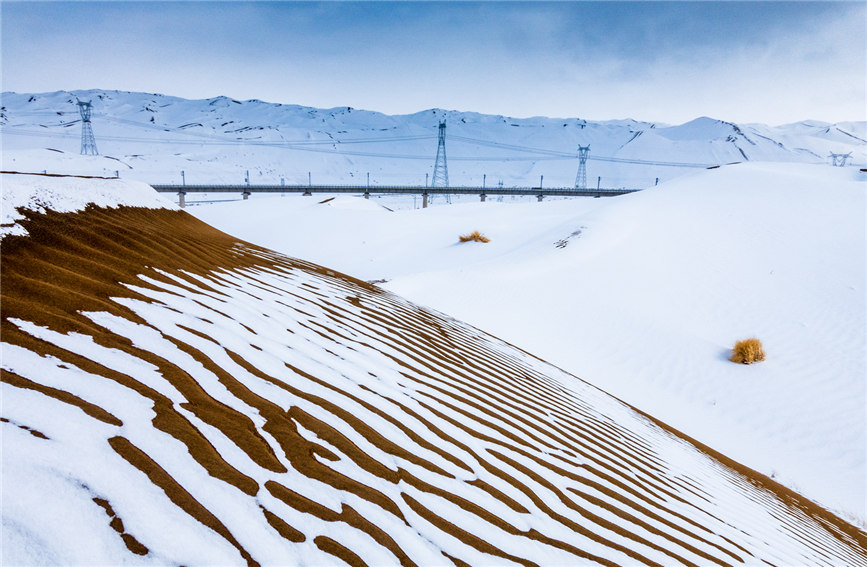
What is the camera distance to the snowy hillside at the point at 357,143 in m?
95.8

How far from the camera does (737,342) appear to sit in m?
7.12

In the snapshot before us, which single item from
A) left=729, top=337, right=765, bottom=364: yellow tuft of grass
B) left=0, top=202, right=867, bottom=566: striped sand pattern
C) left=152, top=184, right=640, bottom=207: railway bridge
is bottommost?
left=729, top=337, right=765, bottom=364: yellow tuft of grass

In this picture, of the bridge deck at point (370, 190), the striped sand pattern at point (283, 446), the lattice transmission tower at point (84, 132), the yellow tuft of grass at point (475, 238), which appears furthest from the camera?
the lattice transmission tower at point (84, 132)

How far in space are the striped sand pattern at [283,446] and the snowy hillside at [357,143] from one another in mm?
Result: 79192

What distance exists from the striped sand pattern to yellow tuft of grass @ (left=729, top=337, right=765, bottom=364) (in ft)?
11.9

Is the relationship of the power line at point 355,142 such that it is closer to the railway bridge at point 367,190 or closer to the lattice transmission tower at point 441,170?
the lattice transmission tower at point 441,170

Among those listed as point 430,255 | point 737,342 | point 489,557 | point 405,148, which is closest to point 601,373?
point 737,342

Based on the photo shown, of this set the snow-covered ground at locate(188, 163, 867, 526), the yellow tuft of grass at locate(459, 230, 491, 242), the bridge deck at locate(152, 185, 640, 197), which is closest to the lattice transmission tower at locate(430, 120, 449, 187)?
the bridge deck at locate(152, 185, 640, 197)

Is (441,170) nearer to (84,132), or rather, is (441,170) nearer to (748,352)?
(84,132)

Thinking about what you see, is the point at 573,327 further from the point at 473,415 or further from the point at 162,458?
the point at 162,458

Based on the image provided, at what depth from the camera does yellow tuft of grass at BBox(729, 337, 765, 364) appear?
6785mm

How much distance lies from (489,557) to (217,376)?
1.41m

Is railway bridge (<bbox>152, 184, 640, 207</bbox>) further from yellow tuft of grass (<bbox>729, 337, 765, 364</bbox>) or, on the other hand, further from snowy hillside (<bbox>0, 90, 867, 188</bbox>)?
yellow tuft of grass (<bbox>729, 337, 765, 364</bbox>)

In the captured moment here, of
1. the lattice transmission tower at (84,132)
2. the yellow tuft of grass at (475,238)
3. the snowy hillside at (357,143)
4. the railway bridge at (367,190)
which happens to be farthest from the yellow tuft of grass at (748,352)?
the snowy hillside at (357,143)
